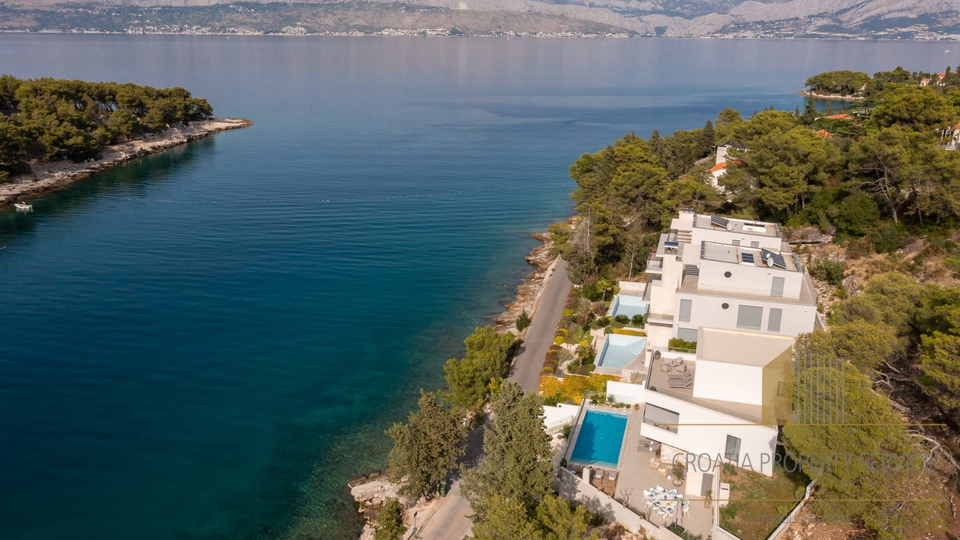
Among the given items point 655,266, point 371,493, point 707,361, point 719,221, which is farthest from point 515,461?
point 719,221

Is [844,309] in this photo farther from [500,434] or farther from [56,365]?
[56,365]

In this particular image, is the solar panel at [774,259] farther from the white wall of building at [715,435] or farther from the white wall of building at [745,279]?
the white wall of building at [715,435]

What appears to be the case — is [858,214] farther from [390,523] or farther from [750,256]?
[390,523]

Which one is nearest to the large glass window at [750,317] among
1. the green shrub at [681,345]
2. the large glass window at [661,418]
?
the green shrub at [681,345]

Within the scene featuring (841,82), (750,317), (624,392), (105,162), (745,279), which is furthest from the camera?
(841,82)

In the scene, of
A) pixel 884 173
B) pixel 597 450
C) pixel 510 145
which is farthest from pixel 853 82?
pixel 597 450
